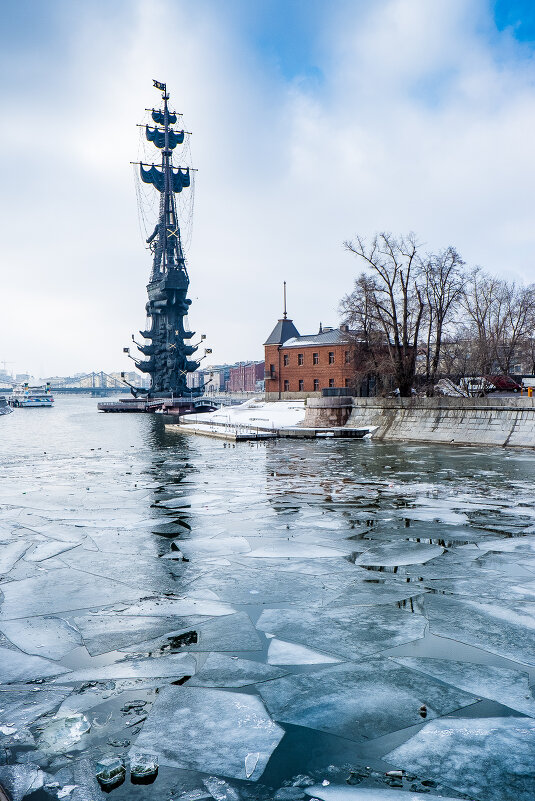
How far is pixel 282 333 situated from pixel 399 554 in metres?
59.6

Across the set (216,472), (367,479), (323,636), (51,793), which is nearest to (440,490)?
(367,479)

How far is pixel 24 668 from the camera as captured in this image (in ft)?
18.2

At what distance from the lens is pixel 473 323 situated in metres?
54.6

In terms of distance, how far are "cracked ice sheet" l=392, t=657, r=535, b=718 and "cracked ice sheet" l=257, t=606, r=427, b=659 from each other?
424 millimetres

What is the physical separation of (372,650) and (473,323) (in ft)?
173

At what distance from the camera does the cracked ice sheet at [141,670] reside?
5.34 m

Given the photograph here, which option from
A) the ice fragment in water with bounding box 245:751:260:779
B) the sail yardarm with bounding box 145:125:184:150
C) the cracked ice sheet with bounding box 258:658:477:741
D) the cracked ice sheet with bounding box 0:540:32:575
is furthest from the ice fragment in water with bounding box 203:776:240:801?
the sail yardarm with bounding box 145:125:184:150

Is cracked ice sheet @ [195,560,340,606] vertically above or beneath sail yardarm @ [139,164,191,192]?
A: beneath

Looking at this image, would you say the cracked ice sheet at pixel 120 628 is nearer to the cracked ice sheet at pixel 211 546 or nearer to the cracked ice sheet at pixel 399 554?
the cracked ice sheet at pixel 211 546

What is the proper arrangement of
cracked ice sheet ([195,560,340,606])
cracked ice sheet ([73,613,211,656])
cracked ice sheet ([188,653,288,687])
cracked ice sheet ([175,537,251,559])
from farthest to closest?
cracked ice sheet ([175,537,251,559]) < cracked ice sheet ([195,560,340,606]) < cracked ice sheet ([73,613,211,656]) < cracked ice sheet ([188,653,288,687])

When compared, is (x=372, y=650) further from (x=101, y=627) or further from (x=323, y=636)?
(x=101, y=627)

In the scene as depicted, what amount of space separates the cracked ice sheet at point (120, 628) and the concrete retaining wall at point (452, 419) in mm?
24732

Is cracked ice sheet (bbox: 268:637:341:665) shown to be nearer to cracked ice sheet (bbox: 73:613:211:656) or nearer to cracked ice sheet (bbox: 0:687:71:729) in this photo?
cracked ice sheet (bbox: 73:613:211:656)

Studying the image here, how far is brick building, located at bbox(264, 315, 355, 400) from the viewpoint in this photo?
61094 mm
